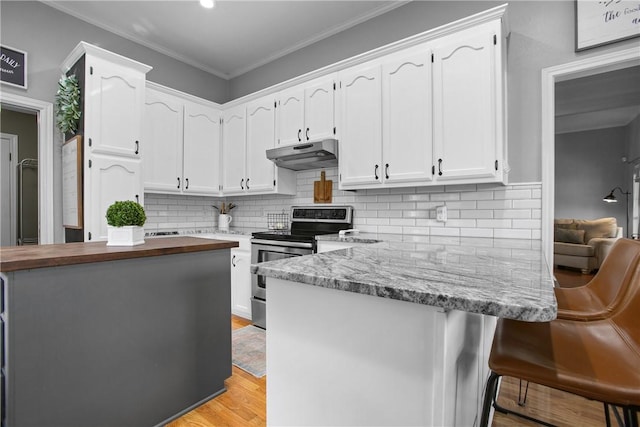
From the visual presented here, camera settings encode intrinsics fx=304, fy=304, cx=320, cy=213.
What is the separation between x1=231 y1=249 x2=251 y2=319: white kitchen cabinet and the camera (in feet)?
10.8

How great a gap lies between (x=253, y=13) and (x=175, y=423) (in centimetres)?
347

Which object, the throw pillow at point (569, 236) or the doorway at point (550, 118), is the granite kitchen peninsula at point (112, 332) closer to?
the doorway at point (550, 118)

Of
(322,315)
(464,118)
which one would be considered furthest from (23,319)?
(464,118)

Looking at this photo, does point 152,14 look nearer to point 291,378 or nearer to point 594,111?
point 291,378

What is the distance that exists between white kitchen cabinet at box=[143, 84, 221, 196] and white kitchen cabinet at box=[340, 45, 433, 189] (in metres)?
1.89

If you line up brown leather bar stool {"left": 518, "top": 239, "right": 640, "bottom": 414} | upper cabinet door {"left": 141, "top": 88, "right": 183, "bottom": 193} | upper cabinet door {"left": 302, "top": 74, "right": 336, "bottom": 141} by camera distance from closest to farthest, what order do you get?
brown leather bar stool {"left": 518, "top": 239, "right": 640, "bottom": 414} < upper cabinet door {"left": 302, "top": 74, "right": 336, "bottom": 141} < upper cabinet door {"left": 141, "top": 88, "right": 183, "bottom": 193}

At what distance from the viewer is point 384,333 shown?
759 mm

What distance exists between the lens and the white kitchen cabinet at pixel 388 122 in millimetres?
2410

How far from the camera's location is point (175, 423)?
165cm

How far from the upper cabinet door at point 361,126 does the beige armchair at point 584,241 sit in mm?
5067

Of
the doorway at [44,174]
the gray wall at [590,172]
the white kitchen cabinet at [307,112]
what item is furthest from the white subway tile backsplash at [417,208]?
the gray wall at [590,172]

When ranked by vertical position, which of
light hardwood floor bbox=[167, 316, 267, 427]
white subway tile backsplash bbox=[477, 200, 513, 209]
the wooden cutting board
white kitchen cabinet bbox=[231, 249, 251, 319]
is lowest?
light hardwood floor bbox=[167, 316, 267, 427]

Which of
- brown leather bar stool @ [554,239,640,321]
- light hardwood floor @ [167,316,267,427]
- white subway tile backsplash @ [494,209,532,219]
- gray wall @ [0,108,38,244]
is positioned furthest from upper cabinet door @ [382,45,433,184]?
gray wall @ [0,108,38,244]

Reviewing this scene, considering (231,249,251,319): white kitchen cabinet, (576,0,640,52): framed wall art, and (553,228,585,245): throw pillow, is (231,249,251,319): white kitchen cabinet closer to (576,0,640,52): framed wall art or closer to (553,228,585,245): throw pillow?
(576,0,640,52): framed wall art
